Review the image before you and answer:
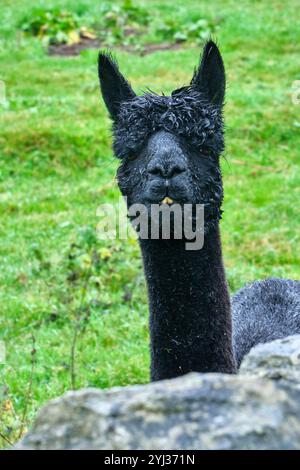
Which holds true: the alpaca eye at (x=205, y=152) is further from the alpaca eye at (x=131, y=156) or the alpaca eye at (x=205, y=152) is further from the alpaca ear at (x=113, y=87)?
the alpaca ear at (x=113, y=87)

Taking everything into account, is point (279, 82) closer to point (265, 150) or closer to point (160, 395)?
point (265, 150)

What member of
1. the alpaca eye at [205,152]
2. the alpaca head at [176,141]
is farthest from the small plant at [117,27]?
the alpaca eye at [205,152]

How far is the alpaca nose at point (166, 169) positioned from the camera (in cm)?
394

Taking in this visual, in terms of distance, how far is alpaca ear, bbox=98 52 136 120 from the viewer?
4.54m

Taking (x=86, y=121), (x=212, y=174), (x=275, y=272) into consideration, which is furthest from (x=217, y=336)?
(x=86, y=121)

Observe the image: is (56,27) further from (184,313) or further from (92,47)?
(184,313)

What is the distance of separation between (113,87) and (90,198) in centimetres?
609

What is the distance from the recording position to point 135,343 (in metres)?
6.85

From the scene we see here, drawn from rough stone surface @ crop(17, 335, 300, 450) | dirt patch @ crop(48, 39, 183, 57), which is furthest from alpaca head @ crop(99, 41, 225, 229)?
dirt patch @ crop(48, 39, 183, 57)

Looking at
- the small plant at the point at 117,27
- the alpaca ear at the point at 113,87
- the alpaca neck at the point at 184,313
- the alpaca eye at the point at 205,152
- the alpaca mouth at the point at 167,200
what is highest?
the small plant at the point at 117,27

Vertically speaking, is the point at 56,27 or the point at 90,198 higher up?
the point at 56,27

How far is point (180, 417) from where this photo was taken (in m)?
2.02

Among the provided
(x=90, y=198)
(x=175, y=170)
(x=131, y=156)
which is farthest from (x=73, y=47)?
(x=175, y=170)

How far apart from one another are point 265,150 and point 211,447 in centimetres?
1027
